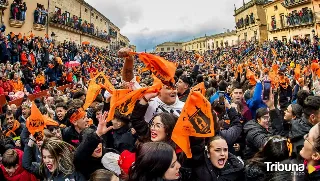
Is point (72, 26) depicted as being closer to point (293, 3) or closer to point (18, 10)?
point (18, 10)

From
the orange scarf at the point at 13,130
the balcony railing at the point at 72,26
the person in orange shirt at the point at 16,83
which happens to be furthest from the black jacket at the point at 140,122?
the balcony railing at the point at 72,26

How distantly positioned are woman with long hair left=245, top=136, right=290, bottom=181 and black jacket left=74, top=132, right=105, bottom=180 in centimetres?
157

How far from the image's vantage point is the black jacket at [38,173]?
10.0ft

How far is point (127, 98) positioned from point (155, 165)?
5.02ft

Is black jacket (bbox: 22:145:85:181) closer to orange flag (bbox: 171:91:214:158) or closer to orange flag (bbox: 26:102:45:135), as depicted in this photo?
orange flag (bbox: 26:102:45:135)

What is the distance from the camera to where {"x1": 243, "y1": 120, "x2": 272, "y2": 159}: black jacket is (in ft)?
11.2

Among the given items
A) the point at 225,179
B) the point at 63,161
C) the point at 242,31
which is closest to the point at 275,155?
the point at 225,179

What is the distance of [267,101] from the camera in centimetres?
369

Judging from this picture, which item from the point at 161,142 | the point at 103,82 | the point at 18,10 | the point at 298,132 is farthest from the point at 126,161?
the point at 18,10

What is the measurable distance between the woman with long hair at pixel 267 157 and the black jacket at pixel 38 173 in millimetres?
1777

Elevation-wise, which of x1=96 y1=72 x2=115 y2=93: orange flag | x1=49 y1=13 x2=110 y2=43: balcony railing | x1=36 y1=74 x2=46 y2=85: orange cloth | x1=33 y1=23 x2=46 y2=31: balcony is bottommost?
x1=96 y1=72 x2=115 y2=93: orange flag

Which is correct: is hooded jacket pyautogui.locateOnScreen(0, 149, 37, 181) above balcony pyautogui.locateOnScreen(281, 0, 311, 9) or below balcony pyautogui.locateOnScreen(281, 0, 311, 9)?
below

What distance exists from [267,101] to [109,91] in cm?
322

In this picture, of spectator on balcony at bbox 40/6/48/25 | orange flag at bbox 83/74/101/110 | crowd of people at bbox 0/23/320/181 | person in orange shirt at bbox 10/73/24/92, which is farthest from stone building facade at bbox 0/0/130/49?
crowd of people at bbox 0/23/320/181
